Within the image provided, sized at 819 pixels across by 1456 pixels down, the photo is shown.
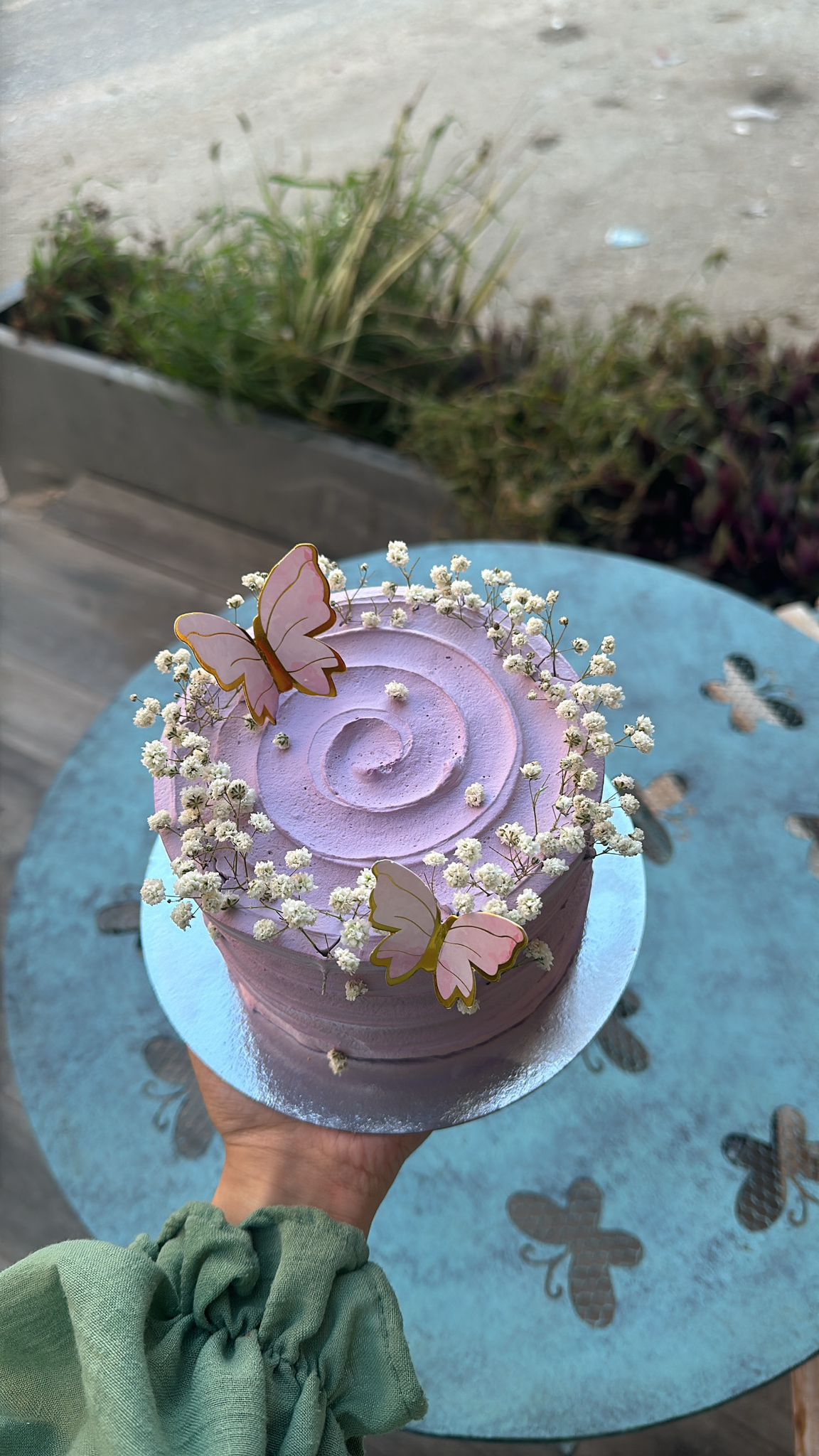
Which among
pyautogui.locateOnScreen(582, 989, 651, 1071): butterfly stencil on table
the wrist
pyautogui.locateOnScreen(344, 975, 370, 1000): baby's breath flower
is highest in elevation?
pyautogui.locateOnScreen(344, 975, 370, 1000): baby's breath flower

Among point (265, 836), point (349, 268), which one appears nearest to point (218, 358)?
point (349, 268)

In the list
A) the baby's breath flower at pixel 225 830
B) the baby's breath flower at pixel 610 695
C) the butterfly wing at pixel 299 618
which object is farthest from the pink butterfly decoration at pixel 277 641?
the baby's breath flower at pixel 610 695

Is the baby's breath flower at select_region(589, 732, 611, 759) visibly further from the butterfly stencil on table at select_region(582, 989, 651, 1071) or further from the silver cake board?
the butterfly stencil on table at select_region(582, 989, 651, 1071)

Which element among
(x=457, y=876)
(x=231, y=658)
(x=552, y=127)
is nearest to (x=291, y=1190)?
(x=457, y=876)

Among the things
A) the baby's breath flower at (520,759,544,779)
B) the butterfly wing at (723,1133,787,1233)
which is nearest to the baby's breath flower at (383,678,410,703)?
the baby's breath flower at (520,759,544,779)

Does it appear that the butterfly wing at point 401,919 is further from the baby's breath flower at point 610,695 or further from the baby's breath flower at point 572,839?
the baby's breath flower at point 610,695
